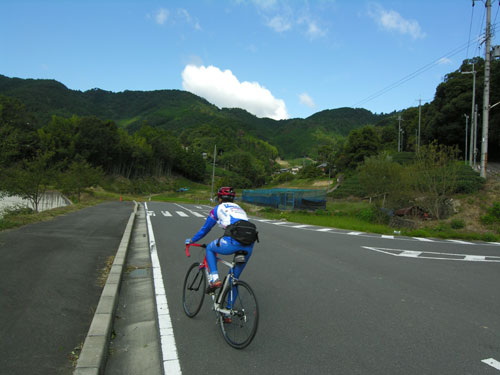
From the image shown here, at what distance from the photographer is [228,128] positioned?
17525 centimetres

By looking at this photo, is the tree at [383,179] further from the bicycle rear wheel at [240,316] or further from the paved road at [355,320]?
the bicycle rear wheel at [240,316]

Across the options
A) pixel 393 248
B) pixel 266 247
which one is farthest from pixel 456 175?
pixel 266 247

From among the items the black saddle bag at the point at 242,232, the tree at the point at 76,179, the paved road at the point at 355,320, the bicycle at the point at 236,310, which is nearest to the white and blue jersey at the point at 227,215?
the black saddle bag at the point at 242,232

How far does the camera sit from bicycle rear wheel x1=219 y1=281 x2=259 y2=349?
3249 mm

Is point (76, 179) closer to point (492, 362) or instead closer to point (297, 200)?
point (297, 200)

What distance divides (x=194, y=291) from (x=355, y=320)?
2.13 metres

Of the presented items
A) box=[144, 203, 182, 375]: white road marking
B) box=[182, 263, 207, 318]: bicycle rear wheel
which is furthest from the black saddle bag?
box=[144, 203, 182, 375]: white road marking

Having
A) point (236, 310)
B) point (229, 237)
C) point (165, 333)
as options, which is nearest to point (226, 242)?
point (229, 237)

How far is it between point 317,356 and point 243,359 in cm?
74

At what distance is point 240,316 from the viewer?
3.42m

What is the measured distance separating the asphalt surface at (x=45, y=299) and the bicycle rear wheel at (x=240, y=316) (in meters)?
1.51

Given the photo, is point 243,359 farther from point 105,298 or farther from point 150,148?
point 150,148

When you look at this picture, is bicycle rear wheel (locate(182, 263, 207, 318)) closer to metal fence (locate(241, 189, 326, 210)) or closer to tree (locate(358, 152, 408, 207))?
tree (locate(358, 152, 408, 207))

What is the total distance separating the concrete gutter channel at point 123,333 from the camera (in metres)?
2.98
